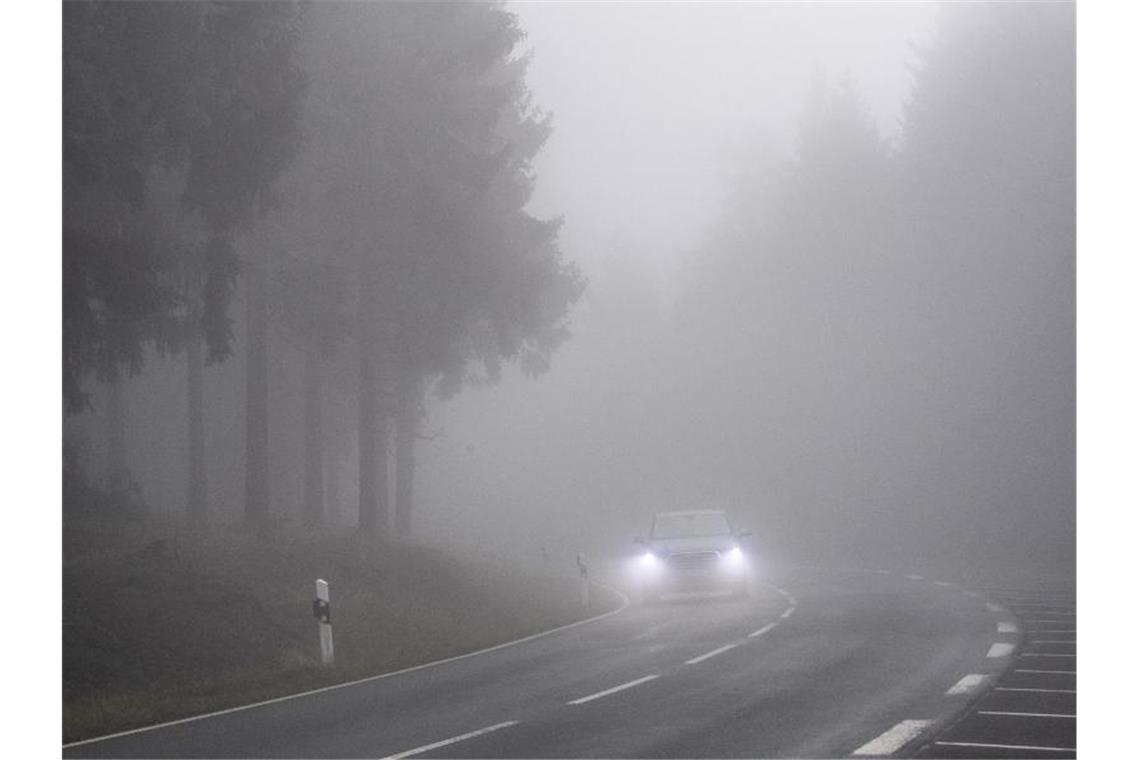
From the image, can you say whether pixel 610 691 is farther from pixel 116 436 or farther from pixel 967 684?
pixel 116 436

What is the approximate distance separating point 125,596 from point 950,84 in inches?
755

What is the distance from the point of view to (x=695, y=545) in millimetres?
26578

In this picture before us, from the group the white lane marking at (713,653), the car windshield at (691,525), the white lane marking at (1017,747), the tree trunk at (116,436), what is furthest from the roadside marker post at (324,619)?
the tree trunk at (116,436)

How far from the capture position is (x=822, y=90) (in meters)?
22.9

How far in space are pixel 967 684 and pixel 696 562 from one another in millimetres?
13079

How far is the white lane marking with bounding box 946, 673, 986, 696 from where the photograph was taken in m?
12.9

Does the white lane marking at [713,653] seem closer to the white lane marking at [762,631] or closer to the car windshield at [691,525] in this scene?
the white lane marking at [762,631]

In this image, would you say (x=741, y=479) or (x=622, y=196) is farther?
(x=741, y=479)

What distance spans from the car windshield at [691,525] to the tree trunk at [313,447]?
7.23 meters

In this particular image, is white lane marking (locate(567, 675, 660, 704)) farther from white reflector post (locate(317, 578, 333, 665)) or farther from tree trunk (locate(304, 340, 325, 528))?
tree trunk (locate(304, 340, 325, 528))
